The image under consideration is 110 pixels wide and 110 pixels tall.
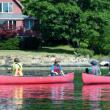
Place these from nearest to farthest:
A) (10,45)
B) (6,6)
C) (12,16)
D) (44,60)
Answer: (44,60) < (10,45) < (12,16) < (6,6)

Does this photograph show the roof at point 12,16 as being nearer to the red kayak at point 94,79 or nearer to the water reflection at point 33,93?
the red kayak at point 94,79

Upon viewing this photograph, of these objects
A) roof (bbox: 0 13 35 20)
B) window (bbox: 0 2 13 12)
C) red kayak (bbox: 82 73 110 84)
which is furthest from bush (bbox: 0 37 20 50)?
red kayak (bbox: 82 73 110 84)

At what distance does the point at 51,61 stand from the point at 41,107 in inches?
1917

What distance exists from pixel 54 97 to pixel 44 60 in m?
44.1

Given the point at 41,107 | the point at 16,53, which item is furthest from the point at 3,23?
the point at 41,107

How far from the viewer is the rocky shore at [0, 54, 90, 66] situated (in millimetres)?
73625

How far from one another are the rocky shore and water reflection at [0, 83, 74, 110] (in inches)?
1318

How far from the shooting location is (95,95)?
31.6 meters

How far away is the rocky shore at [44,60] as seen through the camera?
73.6m

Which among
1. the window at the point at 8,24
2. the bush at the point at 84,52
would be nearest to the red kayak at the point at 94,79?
the bush at the point at 84,52

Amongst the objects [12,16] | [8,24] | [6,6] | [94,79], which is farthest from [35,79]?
[6,6]

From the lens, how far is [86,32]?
81.2 meters

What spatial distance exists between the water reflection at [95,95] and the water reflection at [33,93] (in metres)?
0.75

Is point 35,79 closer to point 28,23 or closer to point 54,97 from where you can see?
point 54,97
